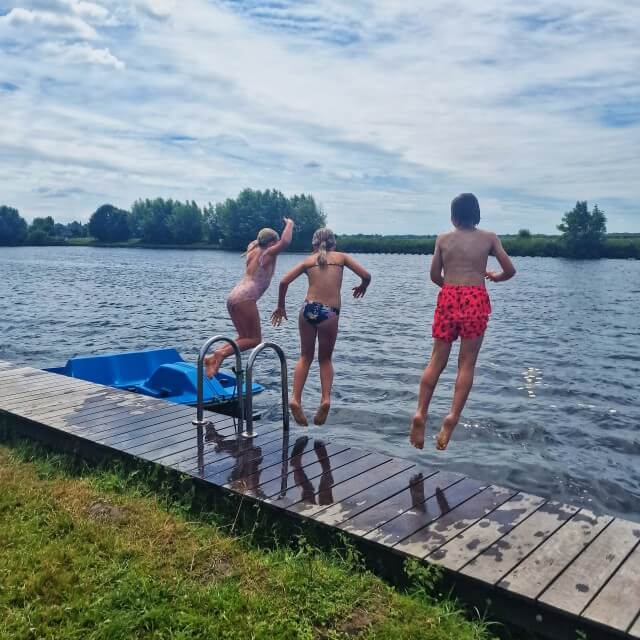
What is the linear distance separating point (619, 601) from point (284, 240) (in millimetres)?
5132

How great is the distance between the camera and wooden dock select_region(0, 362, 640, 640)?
389cm

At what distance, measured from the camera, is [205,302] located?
3553 centimetres

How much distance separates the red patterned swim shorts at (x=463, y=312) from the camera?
234 inches

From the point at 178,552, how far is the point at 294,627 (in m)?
1.28

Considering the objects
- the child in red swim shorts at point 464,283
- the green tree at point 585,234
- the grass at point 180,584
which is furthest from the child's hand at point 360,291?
the green tree at point 585,234

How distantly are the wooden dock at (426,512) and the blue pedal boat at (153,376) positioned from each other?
99.8 inches

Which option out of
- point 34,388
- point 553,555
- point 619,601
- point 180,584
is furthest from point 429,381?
point 34,388

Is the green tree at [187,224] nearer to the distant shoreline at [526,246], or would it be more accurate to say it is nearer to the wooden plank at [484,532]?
the distant shoreline at [526,246]

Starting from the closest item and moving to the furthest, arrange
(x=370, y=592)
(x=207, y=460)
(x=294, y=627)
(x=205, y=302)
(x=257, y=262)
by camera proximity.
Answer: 1. (x=294, y=627)
2. (x=370, y=592)
3. (x=207, y=460)
4. (x=257, y=262)
5. (x=205, y=302)

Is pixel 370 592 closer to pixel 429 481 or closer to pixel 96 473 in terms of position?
pixel 429 481

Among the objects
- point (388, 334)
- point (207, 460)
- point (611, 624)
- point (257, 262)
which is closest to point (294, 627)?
point (611, 624)

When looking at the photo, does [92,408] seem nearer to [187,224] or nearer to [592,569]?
[592,569]

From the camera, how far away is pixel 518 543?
14.8 ft

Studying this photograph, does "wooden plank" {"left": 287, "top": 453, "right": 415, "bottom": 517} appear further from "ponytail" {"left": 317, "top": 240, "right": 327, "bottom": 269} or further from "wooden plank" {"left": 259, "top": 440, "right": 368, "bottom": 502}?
"ponytail" {"left": 317, "top": 240, "right": 327, "bottom": 269}
